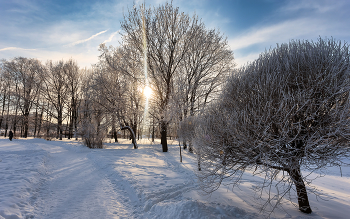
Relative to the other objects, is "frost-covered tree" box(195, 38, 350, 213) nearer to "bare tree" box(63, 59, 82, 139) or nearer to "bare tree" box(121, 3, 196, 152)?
"bare tree" box(121, 3, 196, 152)

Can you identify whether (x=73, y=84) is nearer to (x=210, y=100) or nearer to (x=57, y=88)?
(x=57, y=88)

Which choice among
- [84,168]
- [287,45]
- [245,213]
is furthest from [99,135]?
[287,45]

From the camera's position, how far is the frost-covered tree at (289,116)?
12.6ft

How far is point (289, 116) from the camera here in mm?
3982

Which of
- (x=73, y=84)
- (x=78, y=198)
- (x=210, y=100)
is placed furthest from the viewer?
(x=73, y=84)

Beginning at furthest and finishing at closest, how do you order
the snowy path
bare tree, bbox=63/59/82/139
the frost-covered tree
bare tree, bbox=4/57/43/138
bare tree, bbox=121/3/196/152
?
bare tree, bbox=63/59/82/139
bare tree, bbox=4/57/43/138
bare tree, bbox=121/3/196/152
the snowy path
the frost-covered tree

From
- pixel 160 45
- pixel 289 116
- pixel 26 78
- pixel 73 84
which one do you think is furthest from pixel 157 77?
pixel 26 78

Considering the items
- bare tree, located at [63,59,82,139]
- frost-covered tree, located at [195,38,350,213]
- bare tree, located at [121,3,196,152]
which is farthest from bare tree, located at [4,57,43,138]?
frost-covered tree, located at [195,38,350,213]

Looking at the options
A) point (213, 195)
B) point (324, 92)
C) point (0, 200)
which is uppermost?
point (324, 92)

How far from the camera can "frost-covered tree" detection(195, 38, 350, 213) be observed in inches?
151

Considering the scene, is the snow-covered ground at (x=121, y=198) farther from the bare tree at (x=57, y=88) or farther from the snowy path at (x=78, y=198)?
the bare tree at (x=57, y=88)

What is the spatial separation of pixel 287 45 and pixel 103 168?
34.1ft

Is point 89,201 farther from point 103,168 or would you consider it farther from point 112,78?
point 112,78

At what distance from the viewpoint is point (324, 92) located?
159 inches
